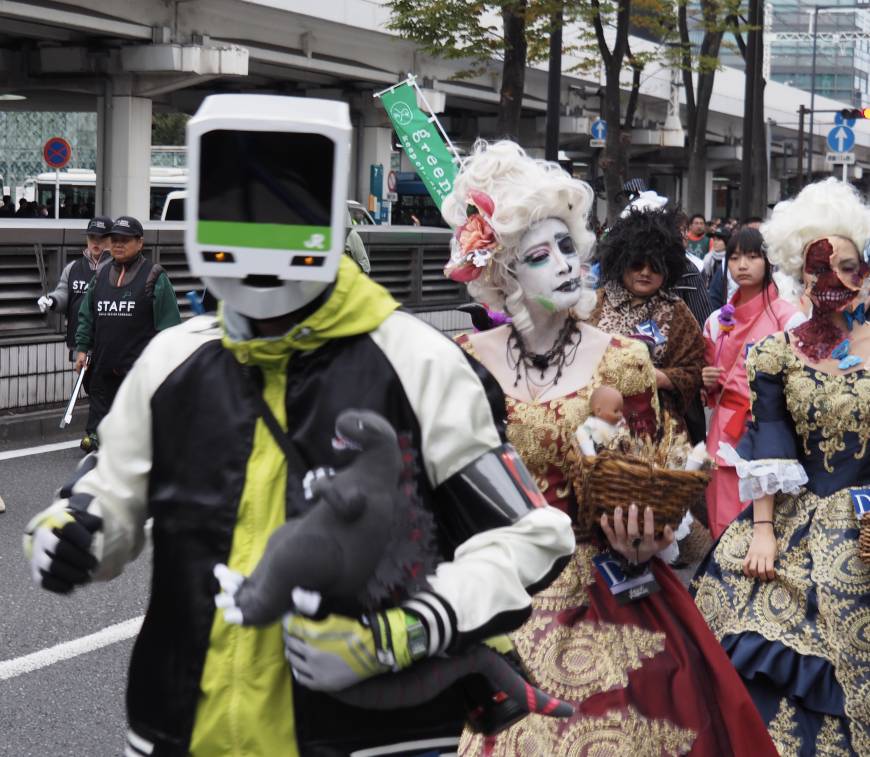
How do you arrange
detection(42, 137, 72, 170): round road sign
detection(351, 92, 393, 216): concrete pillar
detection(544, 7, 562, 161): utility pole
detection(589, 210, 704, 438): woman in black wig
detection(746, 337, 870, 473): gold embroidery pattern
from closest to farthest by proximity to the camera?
detection(746, 337, 870, 473): gold embroidery pattern → detection(589, 210, 704, 438): woman in black wig → detection(544, 7, 562, 161): utility pole → detection(42, 137, 72, 170): round road sign → detection(351, 92, 393, 216): concrete pillar

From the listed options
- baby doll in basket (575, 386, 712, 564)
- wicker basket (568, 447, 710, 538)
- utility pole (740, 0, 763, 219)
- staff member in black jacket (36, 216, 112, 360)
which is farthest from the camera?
utility pole (740, 0, 763, 219)

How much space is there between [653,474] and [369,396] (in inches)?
57.9

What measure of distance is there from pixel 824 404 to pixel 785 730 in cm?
92

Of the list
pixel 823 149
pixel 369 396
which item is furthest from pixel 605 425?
pixel 823 149

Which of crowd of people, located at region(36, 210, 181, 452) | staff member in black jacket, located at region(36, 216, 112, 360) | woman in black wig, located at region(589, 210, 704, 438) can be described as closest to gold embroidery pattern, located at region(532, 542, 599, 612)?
woman in black wig, located at region(589, 210, 704, 438)

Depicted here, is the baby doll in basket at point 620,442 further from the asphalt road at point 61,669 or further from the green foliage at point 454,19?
the green foliage at point 454,19

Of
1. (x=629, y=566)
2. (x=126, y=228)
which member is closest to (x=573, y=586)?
(x=629, y=566)

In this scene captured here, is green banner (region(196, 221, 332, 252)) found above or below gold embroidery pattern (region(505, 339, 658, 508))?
above

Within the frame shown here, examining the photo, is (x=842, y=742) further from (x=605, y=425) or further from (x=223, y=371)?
(x=223, y=371)

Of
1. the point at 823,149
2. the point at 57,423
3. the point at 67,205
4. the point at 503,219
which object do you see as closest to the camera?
the point at 503,219

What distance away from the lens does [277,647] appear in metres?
2.23

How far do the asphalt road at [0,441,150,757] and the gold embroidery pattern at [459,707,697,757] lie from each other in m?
1.75

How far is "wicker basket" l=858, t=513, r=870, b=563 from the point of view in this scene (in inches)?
167

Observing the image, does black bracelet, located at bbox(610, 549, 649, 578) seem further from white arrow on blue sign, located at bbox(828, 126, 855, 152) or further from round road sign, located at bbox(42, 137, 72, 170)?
white arrow on blue sign, located at bbox(828, 126, 855, 152)
